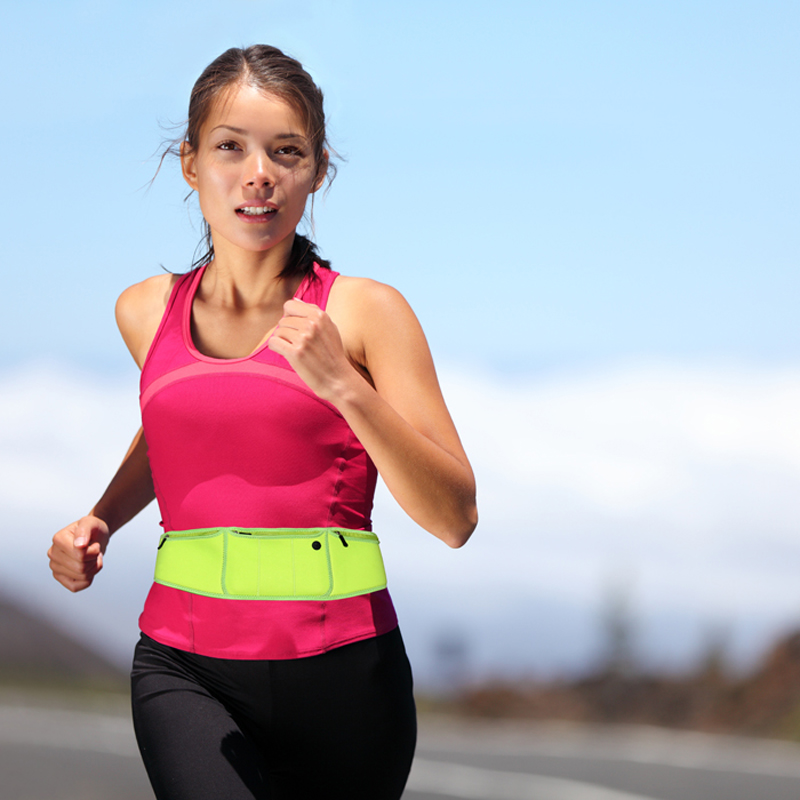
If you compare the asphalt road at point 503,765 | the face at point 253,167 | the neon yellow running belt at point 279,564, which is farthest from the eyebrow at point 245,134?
the asphalt road at point 503,765

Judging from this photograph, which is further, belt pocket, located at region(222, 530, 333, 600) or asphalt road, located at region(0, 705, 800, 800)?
asphalt road, located at region(0, 705, 800, 800)

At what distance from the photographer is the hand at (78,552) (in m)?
2.49

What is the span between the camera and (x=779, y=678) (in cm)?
1947

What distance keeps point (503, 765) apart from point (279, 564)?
8718 millimetres

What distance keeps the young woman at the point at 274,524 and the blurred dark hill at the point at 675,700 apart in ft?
51.8

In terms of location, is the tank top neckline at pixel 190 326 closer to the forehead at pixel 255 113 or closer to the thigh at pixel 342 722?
the forehead at pixel 255 113

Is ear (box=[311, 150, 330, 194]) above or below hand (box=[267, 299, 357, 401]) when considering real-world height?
above

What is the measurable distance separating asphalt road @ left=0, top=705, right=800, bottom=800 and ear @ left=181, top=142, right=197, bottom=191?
631 cm

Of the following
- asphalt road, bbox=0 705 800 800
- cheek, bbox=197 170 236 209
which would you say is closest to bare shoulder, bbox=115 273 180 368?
cheek, bbox=197 170 236 209

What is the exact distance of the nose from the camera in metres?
2.33

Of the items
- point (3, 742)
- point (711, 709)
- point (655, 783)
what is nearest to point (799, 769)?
point (655, 783)

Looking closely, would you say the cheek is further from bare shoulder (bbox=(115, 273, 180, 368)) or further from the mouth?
bare shoulder (bbox=(115, 273, 180, 368))

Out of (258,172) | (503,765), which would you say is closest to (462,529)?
(258,172)

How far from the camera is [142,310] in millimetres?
2615
